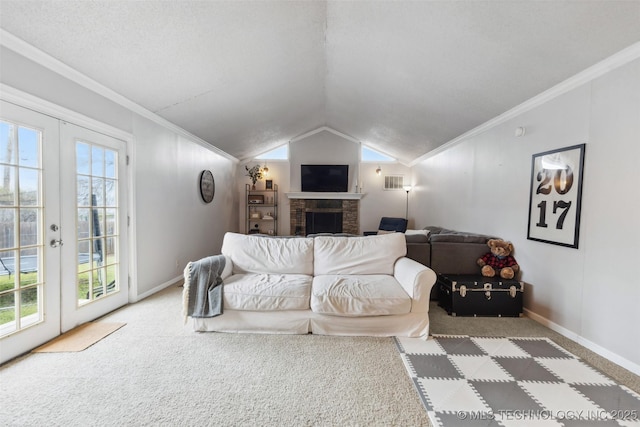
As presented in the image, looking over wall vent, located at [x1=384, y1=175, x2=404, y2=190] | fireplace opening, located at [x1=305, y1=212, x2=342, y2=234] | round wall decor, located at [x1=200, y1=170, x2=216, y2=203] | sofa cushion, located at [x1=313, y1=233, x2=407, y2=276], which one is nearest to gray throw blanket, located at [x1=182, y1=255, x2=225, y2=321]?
sofa cushion, located at [x1=313, y1=233, x2=407, y2=276]

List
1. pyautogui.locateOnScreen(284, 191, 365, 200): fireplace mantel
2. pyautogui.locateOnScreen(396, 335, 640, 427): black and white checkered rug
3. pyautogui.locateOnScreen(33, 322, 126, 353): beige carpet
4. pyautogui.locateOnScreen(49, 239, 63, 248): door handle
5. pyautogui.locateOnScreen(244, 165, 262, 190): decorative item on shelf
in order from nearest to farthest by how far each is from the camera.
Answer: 1. pyautogui.locateOnScreen(396, 335, 640, 427): black and white checkered rug
2. pyautogui.locateOnScreen(33, 322, 126, 353): beige carpet
3. pyautogui.locateOnScreen(49, 239, 63, 248): door handle
4. pyautogui.locateOnScreen(244, 165, 262, 190): decorative item on shelf
5. pyautogui.locateOnScreen(284, 191, 365, 200): fireplace mantel

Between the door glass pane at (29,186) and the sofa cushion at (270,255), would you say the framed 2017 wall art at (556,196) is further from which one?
the door glass pane at (29,186)

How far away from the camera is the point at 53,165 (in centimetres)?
223

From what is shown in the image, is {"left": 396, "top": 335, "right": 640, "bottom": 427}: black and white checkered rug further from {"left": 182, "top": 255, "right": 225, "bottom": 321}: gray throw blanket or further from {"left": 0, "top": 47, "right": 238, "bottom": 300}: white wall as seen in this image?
{"left": 0, "top": 47, "right": 238, "bottom": 300}: white wall

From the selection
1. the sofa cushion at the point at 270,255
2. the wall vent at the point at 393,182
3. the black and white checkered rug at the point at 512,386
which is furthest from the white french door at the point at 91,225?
the wall vent at the point at 393,182

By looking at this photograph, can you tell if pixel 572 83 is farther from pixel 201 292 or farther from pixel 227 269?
pixel 201 292

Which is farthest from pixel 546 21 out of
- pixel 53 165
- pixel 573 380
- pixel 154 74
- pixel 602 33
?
pixel 53 165

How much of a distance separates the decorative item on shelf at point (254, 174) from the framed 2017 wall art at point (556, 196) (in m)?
5.51

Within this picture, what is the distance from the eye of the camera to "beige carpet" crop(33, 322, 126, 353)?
6.95 feet

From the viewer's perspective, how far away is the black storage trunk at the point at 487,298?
2.86m

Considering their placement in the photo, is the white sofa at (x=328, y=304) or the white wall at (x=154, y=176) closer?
the white wall at (x=154, y=176)

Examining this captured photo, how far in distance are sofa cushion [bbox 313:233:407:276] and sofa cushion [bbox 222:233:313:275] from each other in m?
0.12

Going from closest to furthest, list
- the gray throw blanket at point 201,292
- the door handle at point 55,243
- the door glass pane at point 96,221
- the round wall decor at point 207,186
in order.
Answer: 1. the door handle at point 55,243
2. the gray throw blanket at point 201,292
3. the door glass pane at point 96,221
4. the round wall decor at point 207,186

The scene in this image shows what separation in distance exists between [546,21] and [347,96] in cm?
289
